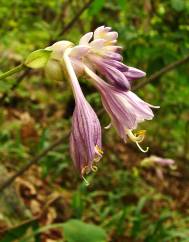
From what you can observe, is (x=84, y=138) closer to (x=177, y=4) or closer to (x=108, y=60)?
(x=108, y=60)

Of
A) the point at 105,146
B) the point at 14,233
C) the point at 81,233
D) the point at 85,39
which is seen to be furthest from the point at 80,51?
the point at 105,146

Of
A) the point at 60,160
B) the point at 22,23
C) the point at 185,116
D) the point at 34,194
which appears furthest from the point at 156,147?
the point at 22,23

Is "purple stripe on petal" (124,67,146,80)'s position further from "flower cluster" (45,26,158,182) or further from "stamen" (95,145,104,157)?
"stamen" (95,145,104,157)

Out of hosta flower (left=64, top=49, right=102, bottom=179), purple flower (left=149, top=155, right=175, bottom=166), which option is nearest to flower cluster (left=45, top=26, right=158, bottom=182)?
hosta flower (left=64, top=49, right=102, bottom=179)

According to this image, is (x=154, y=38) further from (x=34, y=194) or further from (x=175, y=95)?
(x=175, y=95)

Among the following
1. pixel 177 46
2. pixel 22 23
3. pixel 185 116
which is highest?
pixel 22 23
